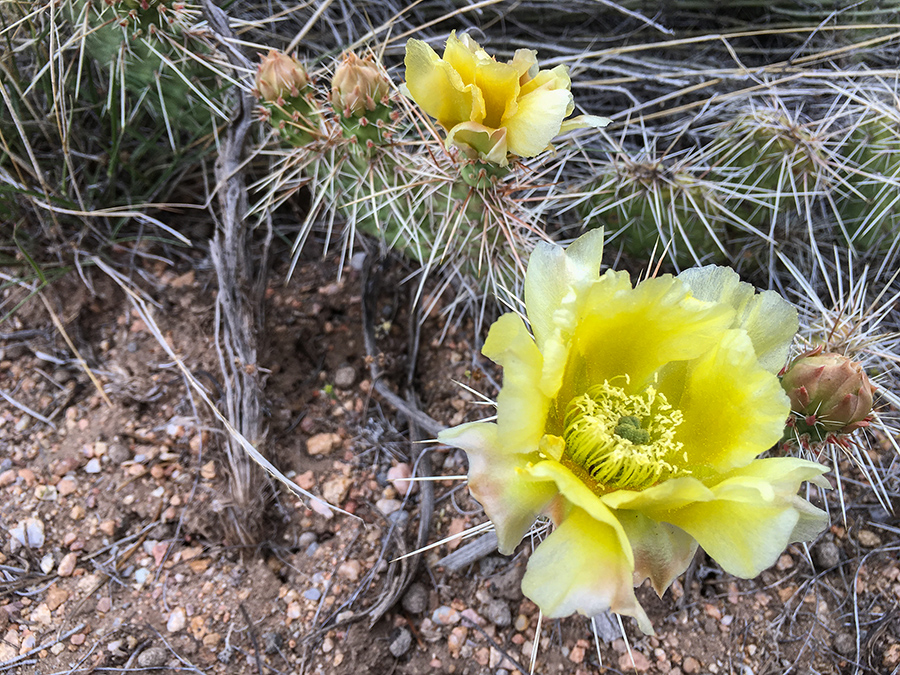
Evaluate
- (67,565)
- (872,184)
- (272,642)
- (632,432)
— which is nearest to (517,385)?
(632,432)

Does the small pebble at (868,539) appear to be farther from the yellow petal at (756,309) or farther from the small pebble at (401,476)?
the small pebble at (401,476)

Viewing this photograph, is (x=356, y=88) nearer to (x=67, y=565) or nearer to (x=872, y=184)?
(x=67, y=565)

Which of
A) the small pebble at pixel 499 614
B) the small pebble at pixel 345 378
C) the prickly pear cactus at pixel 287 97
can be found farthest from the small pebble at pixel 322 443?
the prickly pear cactus at pixel 287 97

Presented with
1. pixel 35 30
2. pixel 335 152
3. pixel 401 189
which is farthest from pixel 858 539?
pixel 35 30

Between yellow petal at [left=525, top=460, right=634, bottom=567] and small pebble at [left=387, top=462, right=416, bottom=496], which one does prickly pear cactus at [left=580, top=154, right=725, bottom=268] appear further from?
yellow petal at [left=525, top=460, right=634, bottom=567]

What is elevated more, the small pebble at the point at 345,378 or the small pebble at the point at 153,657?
the small pebble at the point at 345,378

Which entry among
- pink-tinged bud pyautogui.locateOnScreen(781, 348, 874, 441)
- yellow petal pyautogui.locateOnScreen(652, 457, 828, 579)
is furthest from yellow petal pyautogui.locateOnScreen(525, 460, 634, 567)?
pink-tinged bud pyautogui.locateOnScreen(781, 348, 874, 441)

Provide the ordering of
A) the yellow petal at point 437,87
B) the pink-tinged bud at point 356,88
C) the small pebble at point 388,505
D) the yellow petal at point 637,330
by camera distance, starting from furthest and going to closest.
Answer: the small pebble at point 388,505, the pink-tinged bud at point 356,88, the yellow petal at point 437,87, the yellow petal at point 637,330

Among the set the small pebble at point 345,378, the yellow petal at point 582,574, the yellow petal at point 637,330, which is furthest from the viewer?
the small pebble at point 345,378
